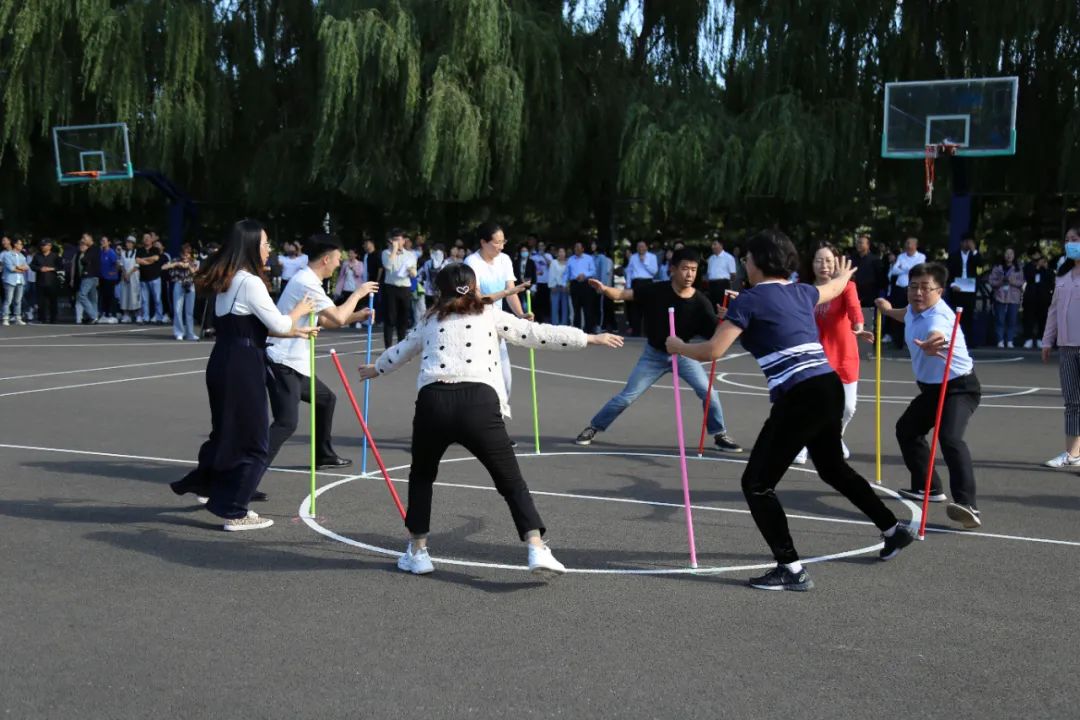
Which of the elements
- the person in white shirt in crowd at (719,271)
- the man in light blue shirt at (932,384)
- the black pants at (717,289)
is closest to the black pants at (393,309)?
the black pants at (717,289)

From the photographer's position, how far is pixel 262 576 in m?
6.65

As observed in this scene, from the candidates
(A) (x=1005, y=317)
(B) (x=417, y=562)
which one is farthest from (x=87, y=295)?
(B) (x=417, y=562)

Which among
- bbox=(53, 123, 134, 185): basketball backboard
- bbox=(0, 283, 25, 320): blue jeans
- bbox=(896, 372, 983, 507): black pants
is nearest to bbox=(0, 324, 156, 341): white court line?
bbox=(0, 283, 25, 320): blue jeans

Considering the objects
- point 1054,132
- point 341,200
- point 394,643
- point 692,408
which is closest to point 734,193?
point 1054,132

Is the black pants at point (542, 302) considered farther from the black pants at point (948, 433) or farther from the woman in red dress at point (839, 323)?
the black pants at point (948, 433)

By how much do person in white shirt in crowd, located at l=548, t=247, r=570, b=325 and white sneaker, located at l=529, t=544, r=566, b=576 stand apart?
1887cm

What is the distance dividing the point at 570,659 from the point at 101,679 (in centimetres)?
190

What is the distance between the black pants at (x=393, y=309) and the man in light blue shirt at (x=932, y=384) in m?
12.9

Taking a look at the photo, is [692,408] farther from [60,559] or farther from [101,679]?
[101,679]

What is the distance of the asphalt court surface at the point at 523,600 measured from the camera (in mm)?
4910

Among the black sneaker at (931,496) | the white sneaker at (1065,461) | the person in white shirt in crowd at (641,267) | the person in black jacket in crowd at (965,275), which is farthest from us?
the person in white shirt in crowd at (641,267)

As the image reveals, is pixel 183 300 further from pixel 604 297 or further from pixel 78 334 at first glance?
pixel 604 297

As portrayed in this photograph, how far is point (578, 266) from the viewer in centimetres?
2495

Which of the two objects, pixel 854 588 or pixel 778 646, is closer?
pixel 778 646
